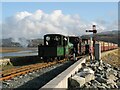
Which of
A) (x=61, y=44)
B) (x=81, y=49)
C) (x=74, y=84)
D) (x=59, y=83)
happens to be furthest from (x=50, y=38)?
(x=59, y=83)

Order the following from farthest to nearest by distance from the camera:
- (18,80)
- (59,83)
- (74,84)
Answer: (18,80) → (74,84) → (59,83)

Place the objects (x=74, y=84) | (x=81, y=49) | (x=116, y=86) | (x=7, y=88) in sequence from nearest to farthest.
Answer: (x=7, y=88) → (x=74, y=84) → (x=116, y=86) → (x=81, y=49)

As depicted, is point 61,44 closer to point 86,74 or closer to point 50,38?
point 50,38

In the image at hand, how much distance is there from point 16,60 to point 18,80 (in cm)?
1743

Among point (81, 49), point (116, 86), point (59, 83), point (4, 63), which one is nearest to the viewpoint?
Answer: point (59, 83)

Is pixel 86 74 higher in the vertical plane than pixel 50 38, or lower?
lower

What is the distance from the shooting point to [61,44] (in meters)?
31.8

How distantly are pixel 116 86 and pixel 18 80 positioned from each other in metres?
5.53

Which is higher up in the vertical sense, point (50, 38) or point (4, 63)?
point (50, 38)

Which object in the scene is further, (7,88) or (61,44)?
(61,44)

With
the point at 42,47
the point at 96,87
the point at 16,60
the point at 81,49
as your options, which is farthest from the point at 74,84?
the point at 81,49

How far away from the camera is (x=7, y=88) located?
13.9m

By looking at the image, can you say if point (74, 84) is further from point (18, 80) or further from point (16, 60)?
point (16, 60)

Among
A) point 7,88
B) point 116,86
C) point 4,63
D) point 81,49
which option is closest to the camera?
point 7,88
